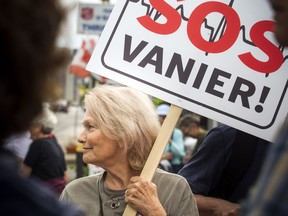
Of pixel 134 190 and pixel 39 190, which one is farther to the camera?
pixel 134 190

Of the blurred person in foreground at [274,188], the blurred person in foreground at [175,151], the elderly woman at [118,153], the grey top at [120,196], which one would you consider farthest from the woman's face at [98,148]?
the blurred person in foreground at [175,151]

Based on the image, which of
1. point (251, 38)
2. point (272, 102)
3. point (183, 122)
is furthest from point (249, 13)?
point (183, 122)

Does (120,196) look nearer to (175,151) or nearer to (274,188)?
(274,188)

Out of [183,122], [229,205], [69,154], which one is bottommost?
Answer: [69,154]

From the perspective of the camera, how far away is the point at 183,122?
851 cm

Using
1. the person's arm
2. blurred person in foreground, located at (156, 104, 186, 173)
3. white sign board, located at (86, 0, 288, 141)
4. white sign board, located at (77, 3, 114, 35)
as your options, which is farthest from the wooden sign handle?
white sign board, located at (77, 3, 114, 35)

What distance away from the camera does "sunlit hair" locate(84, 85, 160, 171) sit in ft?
8.80

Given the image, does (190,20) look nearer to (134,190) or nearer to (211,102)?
(211,102)

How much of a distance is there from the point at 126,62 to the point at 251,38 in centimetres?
58

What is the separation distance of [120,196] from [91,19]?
862cm

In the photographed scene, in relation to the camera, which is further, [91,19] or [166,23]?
[91,19]

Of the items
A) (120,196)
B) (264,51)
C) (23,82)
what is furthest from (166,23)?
(23,82)

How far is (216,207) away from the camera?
2850 millimetres

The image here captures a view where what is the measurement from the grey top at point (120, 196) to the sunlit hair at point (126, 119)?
0.15 metres
